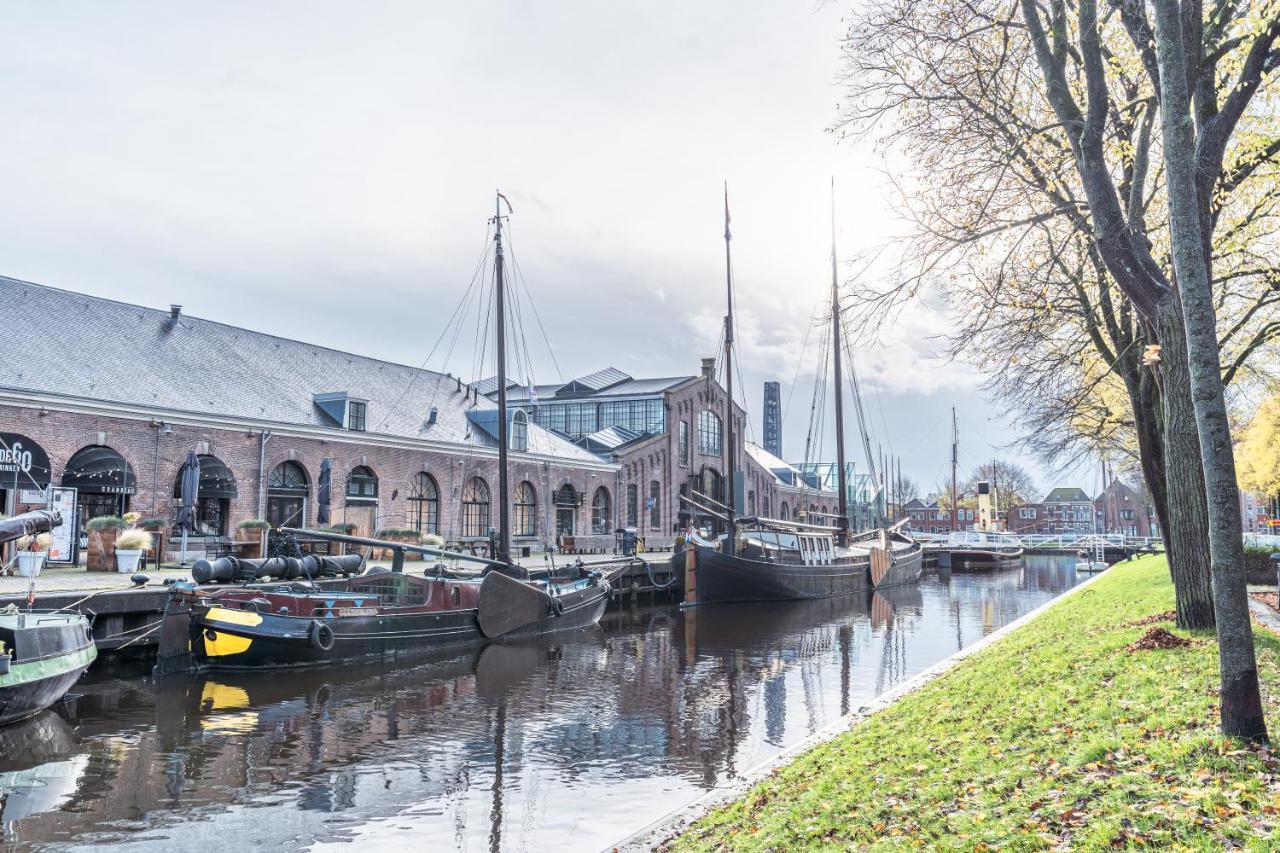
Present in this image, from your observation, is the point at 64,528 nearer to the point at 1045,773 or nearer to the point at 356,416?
the point at 356,416

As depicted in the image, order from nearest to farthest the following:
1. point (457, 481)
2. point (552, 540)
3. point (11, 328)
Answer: point (11, 328) → point (457, 481) → point (552, 540)

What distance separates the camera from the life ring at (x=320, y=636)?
18.2 metres

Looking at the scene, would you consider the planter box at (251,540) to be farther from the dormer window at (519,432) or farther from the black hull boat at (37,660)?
the dormer window at (519,432)

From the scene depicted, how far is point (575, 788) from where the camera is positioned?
10.4 metres

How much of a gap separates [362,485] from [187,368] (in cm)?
799

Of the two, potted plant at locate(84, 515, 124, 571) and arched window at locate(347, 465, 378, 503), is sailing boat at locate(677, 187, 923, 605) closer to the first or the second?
arched window at locate(347, 465, 378, 503)

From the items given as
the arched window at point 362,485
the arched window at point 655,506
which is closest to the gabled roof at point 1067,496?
the arched window at point 655,506

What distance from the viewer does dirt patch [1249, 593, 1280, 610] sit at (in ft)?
55.3

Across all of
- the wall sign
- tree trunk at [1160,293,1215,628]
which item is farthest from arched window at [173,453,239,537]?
tree trunk at [1160,293,1215,628]

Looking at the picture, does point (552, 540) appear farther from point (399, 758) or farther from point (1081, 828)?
point (1081, 828)

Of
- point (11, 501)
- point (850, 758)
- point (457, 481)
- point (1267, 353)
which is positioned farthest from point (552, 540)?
point (850, 758)

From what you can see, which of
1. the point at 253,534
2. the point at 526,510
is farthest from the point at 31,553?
the point at 526,510

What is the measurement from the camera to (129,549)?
21.8 meters

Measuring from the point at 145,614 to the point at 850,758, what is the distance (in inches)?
612
